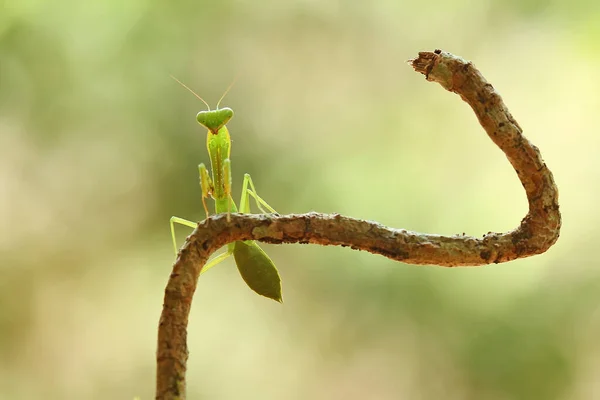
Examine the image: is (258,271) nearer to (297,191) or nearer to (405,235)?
(405,235)

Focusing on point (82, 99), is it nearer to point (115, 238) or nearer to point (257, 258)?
point (115, 238)

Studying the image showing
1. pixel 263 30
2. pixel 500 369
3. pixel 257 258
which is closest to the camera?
pixel 257 258

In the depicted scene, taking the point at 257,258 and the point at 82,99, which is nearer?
the point at 257,258

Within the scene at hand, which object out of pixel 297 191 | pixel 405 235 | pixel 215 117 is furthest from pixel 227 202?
pixel 297 191

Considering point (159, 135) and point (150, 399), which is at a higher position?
point (159, 135)

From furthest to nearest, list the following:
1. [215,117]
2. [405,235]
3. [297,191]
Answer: [297,191] → [215,117] → [405,235]

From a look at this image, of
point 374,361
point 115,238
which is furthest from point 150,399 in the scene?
point 374,361
